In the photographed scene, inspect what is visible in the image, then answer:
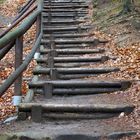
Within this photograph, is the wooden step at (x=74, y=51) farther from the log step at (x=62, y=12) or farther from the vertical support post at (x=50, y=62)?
the log step at (x=62, y=12)

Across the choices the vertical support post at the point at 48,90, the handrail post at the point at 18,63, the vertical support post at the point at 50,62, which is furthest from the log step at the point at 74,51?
the handrail post at the point at 18,63

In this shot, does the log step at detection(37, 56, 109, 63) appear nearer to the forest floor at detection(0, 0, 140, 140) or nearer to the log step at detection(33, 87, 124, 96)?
the forest floor at detection(0, 0, 140, 140)

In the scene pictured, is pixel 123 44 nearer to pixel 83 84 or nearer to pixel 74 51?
pixel 74 51

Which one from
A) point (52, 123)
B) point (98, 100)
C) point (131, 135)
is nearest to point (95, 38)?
point (98, 100)

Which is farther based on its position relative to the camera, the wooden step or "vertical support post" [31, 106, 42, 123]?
the wooden step

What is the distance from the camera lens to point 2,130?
17.4 feet

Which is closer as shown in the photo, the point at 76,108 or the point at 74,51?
the point at 76,108

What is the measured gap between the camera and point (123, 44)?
9250 mm

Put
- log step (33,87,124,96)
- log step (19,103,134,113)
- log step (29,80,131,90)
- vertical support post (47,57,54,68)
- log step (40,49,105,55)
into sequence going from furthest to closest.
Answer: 1. log step (40,49,105,55)
2. vertical support post (47,57,54,68)
3. log step (33,87,124,96)
4. log step (29,80,131,90)
5. log step (19,103,134,113)

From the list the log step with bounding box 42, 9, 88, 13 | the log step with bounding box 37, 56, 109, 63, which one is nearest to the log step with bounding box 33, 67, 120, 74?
the log step with bounding box 37, 56, 109, 63

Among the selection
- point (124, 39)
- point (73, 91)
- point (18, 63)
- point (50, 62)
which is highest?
point (124, 39)

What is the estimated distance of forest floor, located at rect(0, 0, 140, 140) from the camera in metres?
6.15

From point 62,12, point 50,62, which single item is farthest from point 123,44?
point 62,12

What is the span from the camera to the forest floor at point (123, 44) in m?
6.15
